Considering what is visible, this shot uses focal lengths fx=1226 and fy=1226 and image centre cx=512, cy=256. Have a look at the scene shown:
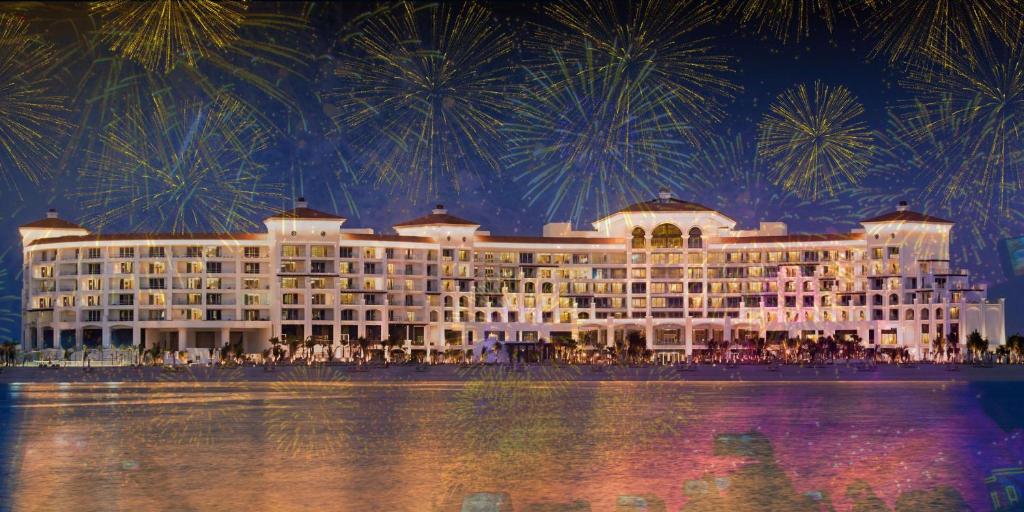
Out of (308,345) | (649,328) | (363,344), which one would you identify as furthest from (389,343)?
(649,328)

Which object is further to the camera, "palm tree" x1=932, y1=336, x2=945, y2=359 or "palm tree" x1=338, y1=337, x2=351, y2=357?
"palm tree" x1=338, y1=337, x2=351, y2=357

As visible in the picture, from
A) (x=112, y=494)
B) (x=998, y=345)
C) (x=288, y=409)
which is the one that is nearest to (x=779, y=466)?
(x=112, y=494)

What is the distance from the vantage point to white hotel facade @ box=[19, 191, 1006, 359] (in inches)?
4833

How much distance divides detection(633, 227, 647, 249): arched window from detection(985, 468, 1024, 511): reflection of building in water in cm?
11643

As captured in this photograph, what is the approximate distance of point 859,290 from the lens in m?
134

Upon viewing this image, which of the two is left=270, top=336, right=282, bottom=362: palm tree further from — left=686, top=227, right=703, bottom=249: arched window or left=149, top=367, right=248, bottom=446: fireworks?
left=686, top=227, right=703, bottom=249: arched window

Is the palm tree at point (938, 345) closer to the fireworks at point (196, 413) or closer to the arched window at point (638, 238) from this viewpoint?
the arched window at point (638, 238)

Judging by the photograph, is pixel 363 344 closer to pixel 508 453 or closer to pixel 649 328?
pixel 649 328

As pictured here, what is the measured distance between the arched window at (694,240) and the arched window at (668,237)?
3.51ft

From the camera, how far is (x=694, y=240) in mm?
138875

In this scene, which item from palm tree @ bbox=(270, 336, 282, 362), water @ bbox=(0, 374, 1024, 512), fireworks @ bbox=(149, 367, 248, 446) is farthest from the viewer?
palm tree @ bbox=(270, 336, 282, 362)

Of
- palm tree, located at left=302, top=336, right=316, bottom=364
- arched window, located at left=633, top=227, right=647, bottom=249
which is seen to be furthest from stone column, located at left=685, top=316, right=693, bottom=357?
palm tree, located at left=302, top=336, right=316, bottom=364

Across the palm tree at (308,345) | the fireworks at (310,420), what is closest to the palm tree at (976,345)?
the palm tree at (308,345)

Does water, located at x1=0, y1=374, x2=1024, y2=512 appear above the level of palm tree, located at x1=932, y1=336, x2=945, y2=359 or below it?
below
